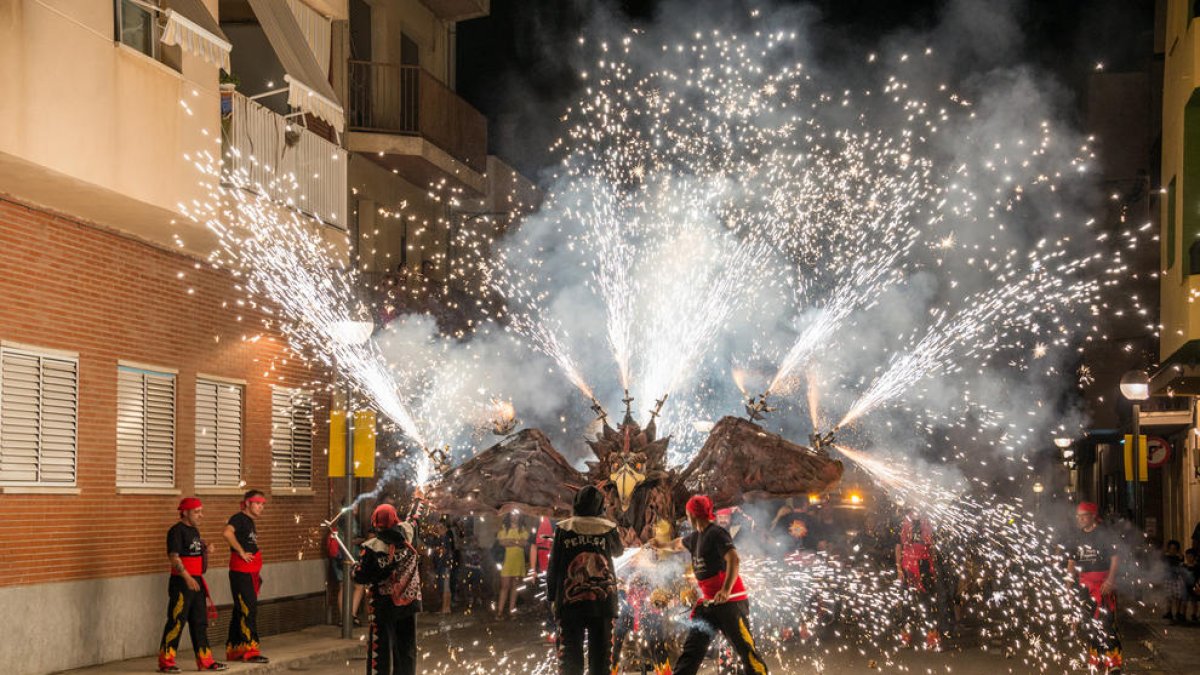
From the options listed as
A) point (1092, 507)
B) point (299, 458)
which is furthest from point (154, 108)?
point (1092, 507)

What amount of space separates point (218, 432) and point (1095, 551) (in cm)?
994

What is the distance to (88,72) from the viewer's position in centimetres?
1322

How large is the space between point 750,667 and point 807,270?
63.4ft

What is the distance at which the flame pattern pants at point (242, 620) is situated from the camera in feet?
48.4

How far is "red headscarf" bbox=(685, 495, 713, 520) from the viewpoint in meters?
11.0

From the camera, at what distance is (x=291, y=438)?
19.4m

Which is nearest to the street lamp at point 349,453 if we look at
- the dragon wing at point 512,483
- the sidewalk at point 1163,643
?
the dragon wing at point 512,483

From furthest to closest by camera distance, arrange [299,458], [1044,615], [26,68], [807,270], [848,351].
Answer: [848,351] → [807,270] → [1044,615] → [299,458] → [26,68]

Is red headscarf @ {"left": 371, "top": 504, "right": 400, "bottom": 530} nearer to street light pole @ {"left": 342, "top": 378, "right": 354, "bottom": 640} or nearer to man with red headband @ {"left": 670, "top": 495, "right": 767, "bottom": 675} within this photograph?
man with red headband @ {"left": 670, "top": 495, "right": 767, "bottom": 675}

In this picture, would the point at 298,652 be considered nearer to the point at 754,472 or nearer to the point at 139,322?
the point at 139,322

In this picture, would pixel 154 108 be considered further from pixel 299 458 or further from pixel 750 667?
pixel 750 667

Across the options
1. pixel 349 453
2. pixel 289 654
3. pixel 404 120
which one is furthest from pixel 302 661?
pixel 404 120

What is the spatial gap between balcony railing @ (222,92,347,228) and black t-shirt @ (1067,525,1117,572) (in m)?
9.53

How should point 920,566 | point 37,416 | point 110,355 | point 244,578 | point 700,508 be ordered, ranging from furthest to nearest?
point 920,566 → point 110,355 → point 244,578 → point 37,416 → point 700,508
